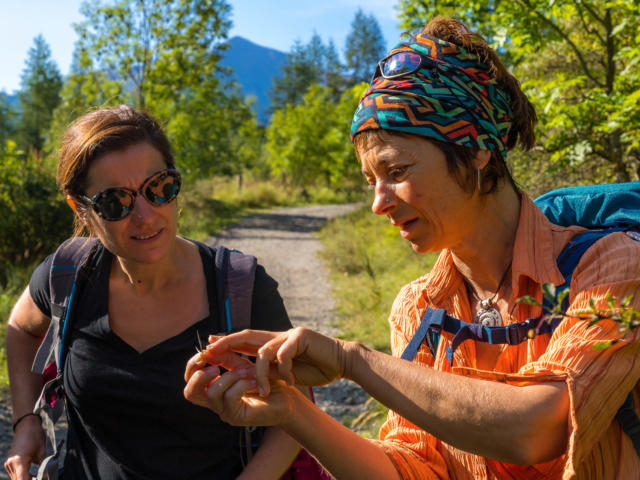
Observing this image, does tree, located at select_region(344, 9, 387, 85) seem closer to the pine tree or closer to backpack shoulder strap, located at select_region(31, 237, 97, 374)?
the pine tree

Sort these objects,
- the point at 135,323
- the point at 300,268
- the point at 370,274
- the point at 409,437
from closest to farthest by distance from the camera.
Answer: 1. the point at 409,437
2. the point at 135,323
3. the point at 370,274
4. the point at 300,268

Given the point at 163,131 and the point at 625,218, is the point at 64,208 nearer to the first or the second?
the point at 163,131

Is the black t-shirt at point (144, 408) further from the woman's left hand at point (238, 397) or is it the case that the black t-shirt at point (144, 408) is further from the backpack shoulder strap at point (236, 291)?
the woman's left hand at point (238, 397)

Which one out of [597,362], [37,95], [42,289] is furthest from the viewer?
[37,95]

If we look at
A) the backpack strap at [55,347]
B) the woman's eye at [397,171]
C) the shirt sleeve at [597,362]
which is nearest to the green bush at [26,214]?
the backpack strap at [55,347]

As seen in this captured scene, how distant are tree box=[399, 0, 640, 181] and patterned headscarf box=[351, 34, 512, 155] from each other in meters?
2.36

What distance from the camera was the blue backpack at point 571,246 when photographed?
1.49m

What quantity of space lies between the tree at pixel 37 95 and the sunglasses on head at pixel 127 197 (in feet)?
148

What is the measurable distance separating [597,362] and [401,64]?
91 centimetres

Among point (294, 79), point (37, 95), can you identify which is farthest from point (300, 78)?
point (37, 95)

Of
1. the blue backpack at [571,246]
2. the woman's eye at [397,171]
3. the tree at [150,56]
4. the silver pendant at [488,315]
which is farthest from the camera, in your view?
the tree at [150,56]

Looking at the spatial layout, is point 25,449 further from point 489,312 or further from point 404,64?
point 404,64

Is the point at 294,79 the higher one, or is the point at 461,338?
the point at 294,79

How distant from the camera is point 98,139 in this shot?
203 cm
